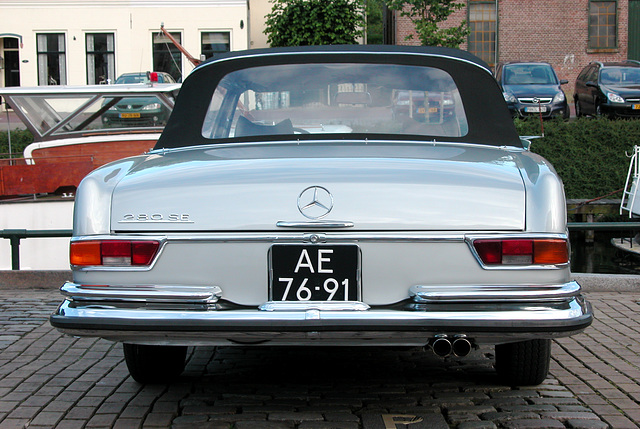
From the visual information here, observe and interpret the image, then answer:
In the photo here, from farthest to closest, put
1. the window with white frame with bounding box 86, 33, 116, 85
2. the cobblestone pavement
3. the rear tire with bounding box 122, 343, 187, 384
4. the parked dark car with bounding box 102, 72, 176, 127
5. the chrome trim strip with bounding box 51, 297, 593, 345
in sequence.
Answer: the window with white frame with bounding box 86, 33, 116, 85, the parked dark car with bounding box 102, 72, 176, 127, the rear tire with bounding box 122, 343, 187, 384, the cobblestone pavement, the chrome trim strip with bounding box 51, 297, 593, 345

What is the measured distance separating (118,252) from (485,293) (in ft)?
4.89

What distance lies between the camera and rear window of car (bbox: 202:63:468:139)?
13.8ft

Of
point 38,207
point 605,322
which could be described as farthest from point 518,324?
point 38,207

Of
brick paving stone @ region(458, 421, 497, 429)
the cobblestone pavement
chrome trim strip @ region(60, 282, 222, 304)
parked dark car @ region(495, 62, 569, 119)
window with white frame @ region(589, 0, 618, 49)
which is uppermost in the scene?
window with white frame @ region(589, 0, 618, 49)

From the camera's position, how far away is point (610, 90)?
76.2 ft

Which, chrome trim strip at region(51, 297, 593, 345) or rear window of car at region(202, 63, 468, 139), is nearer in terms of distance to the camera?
chrome trim strip at region(51, 297, 593, 345)

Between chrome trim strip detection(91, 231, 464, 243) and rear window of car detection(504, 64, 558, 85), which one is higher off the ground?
rear window of car detection(504, 64, 558, 85)

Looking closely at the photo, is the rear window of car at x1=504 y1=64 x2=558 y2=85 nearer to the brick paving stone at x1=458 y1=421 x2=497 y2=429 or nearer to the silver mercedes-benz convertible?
the brick paving stone at x1=458 y1=421 x2=497 y2=429

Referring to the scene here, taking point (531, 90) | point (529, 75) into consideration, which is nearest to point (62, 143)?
point (531, 90)

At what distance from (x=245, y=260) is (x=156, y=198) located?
457mm

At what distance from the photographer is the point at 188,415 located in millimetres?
3943

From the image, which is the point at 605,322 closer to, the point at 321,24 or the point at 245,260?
the point at 245,260

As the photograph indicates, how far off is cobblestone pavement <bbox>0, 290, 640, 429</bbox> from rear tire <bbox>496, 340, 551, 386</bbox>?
0.07 meters

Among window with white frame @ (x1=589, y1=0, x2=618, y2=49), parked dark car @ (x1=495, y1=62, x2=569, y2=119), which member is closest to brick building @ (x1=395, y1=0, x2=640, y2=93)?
window with white frame @ (x1=589, y1=0, x2=618, y2=49)
